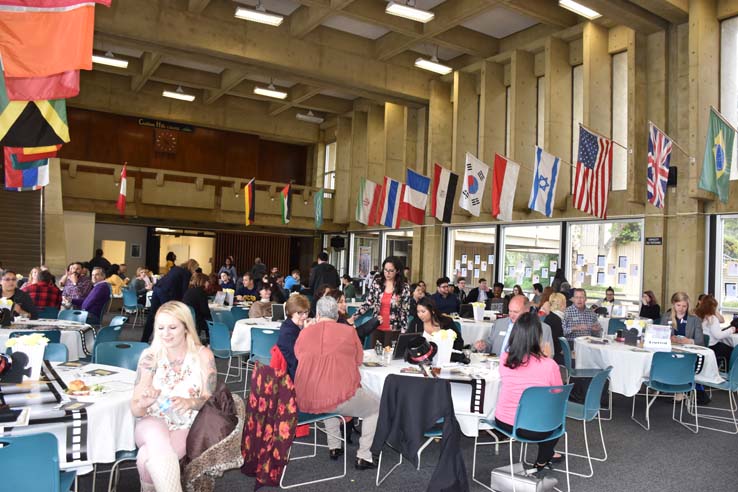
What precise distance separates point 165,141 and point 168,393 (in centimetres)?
2082

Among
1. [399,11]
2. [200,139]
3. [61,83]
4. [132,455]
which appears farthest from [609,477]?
[200,139]

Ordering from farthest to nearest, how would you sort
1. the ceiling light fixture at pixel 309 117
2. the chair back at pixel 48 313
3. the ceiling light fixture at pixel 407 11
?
the ceiling light fixture at pixel 309 117
the ceiling light fixture at pixel 407 11
the chair back at pixel 48 313

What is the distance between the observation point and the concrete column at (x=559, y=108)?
1344 centimetres

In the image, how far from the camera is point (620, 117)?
12867mm

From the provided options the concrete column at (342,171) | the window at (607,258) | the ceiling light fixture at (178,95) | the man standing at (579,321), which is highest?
the ceiling light fixture at (178,95)

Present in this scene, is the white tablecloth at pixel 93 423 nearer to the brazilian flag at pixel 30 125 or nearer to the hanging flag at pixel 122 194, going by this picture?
the brazilian flag at pixel 30 125

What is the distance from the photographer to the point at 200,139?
23.2 metres

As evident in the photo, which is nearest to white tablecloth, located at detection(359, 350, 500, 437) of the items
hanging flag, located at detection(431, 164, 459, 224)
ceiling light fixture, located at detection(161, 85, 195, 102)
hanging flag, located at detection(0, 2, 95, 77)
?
hanging flag, located at detection(0, 2, 95, 77)

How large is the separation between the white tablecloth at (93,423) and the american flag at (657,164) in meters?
9.20

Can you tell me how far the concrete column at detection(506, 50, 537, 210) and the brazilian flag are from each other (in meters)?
10.2

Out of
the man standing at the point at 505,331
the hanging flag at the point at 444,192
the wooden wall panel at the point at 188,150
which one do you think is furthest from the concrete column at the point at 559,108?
the wooden wall panel at the point at 188,150

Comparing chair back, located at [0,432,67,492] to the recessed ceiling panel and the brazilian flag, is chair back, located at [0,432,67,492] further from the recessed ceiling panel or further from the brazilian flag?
the recessed ceiling panel

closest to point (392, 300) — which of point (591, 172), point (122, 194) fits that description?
point (591, 172)

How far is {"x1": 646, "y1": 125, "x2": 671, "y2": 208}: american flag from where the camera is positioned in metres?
10.0
